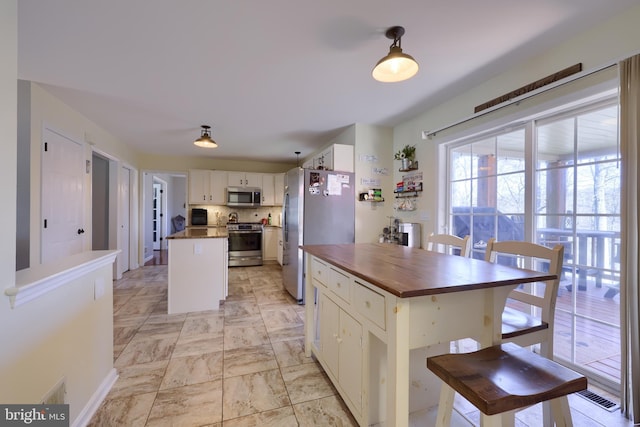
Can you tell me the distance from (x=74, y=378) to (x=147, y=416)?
1.42 ft

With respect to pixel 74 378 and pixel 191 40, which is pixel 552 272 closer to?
pixel 74 378

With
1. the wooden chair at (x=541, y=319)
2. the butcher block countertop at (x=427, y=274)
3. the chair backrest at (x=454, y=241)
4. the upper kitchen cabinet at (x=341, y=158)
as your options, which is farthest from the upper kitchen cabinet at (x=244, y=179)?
the wooden chair at (x=541, y=319)

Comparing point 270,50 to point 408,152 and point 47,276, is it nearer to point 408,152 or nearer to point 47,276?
point 47,276

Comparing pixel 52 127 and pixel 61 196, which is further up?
pixel 52 127

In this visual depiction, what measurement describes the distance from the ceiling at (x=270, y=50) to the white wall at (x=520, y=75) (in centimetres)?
7

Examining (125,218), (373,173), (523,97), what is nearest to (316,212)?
(373,173)

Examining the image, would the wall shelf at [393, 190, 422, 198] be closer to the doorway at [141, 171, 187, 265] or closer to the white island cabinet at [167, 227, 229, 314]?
the white island cabinet at [167, 227, 229, 314]

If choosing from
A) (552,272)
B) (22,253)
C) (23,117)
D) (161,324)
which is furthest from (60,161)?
(552,272)

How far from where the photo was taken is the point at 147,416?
4.63ft

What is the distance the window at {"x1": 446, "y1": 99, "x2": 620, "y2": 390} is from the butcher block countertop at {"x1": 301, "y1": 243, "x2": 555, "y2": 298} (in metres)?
1.05

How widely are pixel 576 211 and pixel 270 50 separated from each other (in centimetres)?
255

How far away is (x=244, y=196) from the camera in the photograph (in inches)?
224

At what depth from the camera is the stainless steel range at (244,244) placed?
530 cm

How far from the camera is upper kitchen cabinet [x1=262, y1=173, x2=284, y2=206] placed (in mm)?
5910
